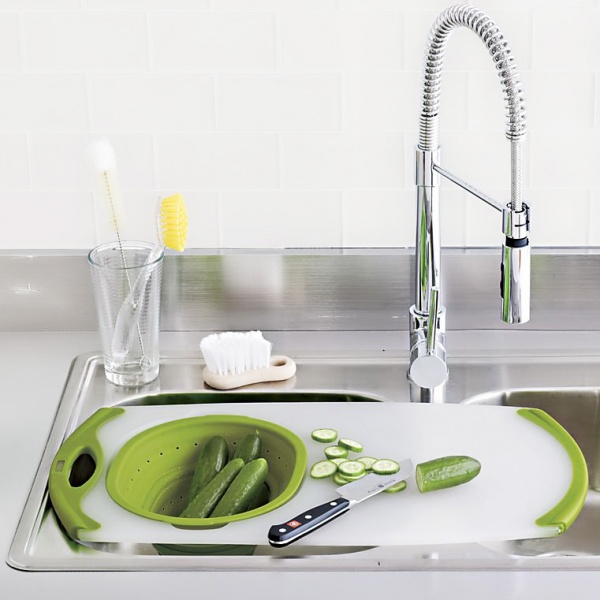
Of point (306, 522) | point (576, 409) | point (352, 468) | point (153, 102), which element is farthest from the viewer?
point (153, 102)

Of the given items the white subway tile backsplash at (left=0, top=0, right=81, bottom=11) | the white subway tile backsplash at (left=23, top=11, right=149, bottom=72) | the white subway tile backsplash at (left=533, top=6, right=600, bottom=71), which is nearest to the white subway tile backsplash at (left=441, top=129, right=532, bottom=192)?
the white subway tile backsplash at (left=533, top=6, right=600, bottom=71)

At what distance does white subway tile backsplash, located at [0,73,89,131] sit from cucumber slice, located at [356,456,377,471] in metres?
0.63

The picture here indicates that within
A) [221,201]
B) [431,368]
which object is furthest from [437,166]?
[221,201]

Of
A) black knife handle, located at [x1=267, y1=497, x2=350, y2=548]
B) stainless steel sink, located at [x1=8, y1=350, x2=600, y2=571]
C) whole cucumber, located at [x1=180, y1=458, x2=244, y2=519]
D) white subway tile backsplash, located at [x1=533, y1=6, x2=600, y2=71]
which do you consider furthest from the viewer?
white subway tile backsplash, located at [x1=533, y1=6, x2=600, y2=71]

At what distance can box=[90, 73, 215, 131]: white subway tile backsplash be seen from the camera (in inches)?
57.9

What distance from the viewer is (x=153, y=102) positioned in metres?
1.48

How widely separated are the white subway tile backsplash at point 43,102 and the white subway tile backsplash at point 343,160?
28 centimetres

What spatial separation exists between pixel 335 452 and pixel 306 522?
0.49 feet

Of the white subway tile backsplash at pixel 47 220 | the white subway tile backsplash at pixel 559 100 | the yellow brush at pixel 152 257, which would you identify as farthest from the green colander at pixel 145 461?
the white subway tile backsplash at pixel 559 100

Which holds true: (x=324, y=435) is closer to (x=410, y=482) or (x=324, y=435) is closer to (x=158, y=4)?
(x=410, y=482)

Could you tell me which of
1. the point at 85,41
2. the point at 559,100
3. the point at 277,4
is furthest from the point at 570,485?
the point at 85,41

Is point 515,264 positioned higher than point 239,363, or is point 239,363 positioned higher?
point 515,264

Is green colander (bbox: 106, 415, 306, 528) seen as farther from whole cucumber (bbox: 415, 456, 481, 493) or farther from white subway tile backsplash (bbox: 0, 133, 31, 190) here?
white subway tile backsplash (bbox: 0, 133, 31, 190)

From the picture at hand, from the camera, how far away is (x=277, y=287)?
151 centimetres
